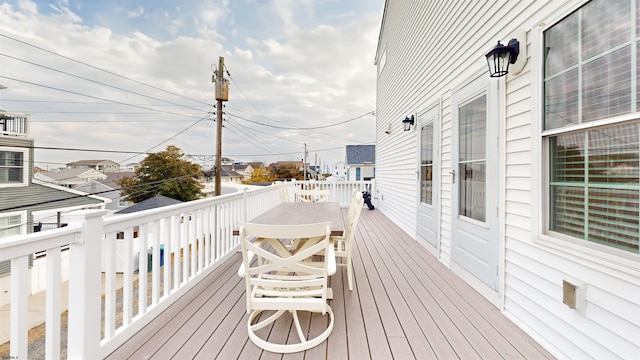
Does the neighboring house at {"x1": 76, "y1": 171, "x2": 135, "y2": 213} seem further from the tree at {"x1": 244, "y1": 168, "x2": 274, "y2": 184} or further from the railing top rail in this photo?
the railing top rail

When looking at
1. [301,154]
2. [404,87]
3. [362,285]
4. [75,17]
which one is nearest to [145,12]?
[75,17]

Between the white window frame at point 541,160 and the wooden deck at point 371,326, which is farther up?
the white window frame at point 541,160

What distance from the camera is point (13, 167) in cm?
820

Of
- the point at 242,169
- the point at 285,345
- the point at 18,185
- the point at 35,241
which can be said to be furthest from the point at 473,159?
the point at 242,169

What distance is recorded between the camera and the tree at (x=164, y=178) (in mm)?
20312

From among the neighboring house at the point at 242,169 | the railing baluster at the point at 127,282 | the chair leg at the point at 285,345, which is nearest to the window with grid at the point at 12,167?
the railing baluster at the point at 127,282

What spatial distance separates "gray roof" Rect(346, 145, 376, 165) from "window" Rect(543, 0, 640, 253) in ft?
67.2

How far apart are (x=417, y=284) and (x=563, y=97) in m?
2.05

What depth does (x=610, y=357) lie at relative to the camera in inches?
55.1

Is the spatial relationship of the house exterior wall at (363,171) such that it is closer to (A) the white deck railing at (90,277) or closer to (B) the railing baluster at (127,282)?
(A) the white deck railing at (90,277)

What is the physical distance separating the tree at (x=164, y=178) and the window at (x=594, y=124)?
2121 cm

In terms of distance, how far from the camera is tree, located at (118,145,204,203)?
20.3 metres

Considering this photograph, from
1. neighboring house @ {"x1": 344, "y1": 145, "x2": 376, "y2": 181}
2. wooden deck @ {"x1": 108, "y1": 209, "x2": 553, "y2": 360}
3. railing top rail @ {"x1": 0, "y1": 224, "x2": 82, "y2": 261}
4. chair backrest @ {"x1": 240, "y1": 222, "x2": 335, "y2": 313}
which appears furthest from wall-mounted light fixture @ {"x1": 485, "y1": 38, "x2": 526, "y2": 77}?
neighboring house @ {"x1": 344, "y1": 145, "x2": 376, "y2": 181}

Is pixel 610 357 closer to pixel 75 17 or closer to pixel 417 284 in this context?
pixel 417 284
